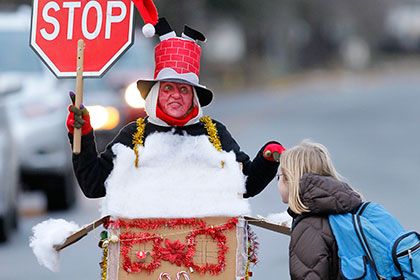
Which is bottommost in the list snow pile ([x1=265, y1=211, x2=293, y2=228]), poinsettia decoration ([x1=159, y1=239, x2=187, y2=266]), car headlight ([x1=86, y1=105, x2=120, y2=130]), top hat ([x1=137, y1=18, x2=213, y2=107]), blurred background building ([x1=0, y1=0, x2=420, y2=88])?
poinsettia decoration ([x1=159, y1=239, x2=187, y2=266])

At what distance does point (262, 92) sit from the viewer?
49.9 m

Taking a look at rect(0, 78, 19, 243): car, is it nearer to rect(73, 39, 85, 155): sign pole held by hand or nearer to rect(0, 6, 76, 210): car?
rect(0, 6, 76, 210): car

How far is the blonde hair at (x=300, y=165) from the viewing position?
5.91m

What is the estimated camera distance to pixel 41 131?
1583cm

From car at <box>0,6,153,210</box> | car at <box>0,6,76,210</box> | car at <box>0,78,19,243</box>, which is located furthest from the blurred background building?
car at <box>0,78,19,243</box>

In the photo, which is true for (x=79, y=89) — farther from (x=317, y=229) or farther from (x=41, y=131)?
(x=41, y=131)

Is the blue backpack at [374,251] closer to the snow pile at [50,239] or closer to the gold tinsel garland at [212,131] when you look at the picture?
the gold tinsel garland at [212,131]

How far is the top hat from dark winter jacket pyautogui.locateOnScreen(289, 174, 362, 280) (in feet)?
2.21

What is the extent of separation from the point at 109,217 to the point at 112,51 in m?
0.79

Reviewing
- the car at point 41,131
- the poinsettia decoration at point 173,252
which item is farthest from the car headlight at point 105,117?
the poinsettia decoration at point 173,252

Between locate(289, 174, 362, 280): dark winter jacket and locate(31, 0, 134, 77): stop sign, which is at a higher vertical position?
locate(31, 0, 134, 77): stop sign

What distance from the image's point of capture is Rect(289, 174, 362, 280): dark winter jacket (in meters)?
5.73

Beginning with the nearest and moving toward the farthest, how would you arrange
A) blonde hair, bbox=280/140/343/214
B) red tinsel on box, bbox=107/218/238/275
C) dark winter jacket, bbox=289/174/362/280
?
dark winter jacket, bbox=289/174/362/280 < blonde hair, bbox=280/140/343/214 < red tinsel on box, bbox=107/218/238/275

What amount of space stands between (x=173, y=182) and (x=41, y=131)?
9.86 m
